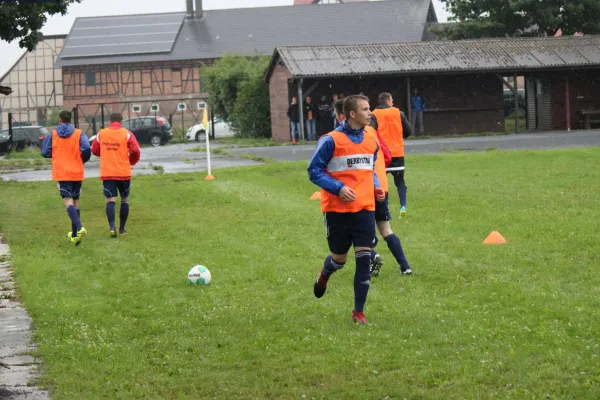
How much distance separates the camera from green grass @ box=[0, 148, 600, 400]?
660cm

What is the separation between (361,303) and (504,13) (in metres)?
47.0

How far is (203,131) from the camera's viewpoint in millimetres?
53719

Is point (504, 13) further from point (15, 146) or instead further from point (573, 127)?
point (15, 146)

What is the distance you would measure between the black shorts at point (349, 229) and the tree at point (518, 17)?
150 ft

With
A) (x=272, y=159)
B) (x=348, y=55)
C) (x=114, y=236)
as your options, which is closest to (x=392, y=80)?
(x=348, y=55)

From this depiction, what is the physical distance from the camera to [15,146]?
45.2 m

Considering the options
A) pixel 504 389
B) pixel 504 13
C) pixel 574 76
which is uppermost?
pixel 504 13

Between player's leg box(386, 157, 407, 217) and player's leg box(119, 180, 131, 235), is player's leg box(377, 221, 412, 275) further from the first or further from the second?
player's leg box(119, 180, 131, 235)

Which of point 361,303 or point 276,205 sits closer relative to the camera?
point 361,303

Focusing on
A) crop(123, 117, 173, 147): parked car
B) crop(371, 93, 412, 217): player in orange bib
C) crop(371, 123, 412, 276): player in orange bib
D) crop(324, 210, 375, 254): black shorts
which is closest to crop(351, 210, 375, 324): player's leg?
crop(324, 210, 375, 254): black shorts

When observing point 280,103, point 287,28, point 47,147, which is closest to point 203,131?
point 280,103

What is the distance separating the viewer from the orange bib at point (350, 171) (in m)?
8.34

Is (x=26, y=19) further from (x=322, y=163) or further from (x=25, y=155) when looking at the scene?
(x=322, y=163)

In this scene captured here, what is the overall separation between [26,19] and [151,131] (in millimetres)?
24797
